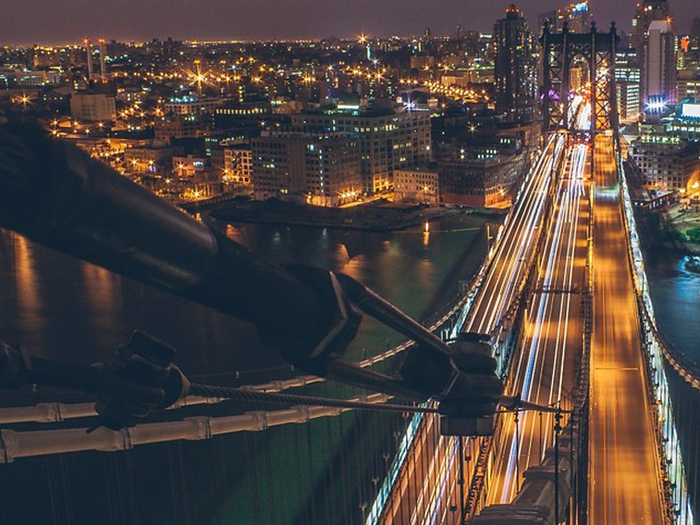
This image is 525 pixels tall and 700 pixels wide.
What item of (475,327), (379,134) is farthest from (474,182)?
(475,327)

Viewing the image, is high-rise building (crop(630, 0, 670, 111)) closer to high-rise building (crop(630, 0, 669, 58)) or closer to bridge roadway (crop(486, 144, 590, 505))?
high-rise building (crop(630, 0, 669, 58))

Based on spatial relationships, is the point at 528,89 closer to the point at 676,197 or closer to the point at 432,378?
the point at 676,197

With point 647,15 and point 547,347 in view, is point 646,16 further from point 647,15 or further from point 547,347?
point 547,347

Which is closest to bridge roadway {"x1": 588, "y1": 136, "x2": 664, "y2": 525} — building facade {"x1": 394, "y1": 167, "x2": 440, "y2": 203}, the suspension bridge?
the suspension bridge

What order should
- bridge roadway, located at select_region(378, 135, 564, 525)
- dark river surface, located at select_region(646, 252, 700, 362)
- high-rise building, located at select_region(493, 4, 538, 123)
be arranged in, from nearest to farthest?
bridge roadway, located at select_region(378, 135, 564, 525) → dark river surface, located at select_region(646, 252, 700, 362) → high-rise building, located at select_region(493, 4, 538, 123)

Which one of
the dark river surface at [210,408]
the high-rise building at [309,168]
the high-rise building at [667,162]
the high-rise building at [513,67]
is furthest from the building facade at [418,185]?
the high-rise building at [513,67]

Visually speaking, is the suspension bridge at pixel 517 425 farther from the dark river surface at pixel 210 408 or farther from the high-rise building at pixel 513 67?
the high-rise building at pixel 513 67
